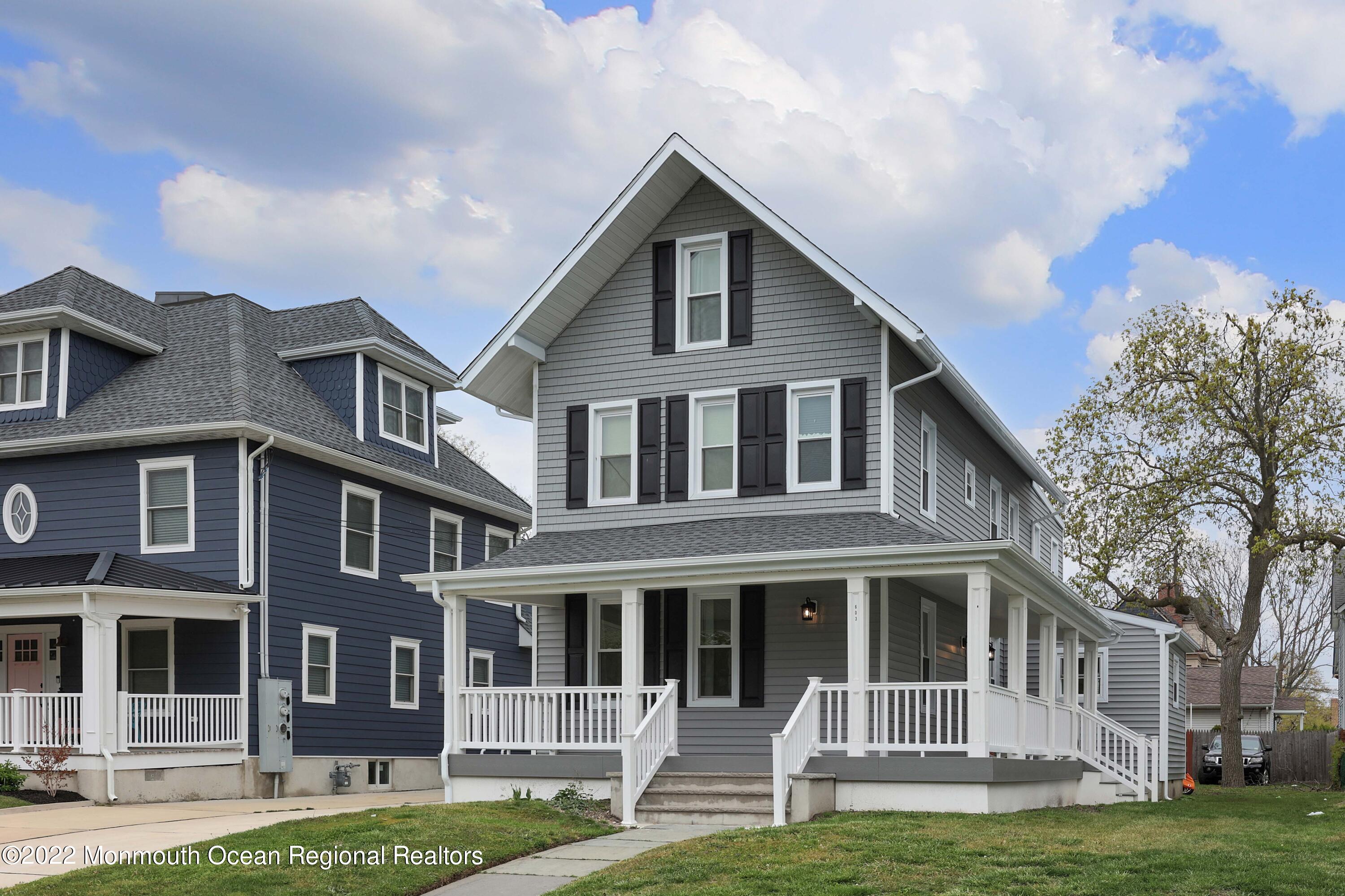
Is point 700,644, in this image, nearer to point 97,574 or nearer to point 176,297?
point 97,574

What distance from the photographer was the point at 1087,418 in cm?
3106

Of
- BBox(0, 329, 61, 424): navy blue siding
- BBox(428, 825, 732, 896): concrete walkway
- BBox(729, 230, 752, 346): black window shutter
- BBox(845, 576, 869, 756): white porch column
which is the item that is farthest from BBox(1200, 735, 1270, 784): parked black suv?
BBox(0, 329, 61, 424): navy blue siding

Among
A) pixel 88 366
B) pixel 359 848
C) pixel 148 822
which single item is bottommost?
pixel 148 822

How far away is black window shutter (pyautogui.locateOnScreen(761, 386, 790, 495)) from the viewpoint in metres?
18.3

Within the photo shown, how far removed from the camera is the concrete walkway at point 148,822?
1253 centimetres

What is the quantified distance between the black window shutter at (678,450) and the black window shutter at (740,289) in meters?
1.14

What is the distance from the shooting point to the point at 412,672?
25.5 metres

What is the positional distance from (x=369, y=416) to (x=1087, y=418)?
16173 mm

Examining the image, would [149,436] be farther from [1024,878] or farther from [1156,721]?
[1156,721]

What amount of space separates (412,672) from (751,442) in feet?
33.0

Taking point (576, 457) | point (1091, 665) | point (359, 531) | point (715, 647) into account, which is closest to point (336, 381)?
point (359, 531)

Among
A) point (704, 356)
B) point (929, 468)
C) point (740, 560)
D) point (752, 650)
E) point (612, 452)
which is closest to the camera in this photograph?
point (740, 560)

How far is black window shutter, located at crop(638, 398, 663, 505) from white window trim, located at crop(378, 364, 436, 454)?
7.69 metres

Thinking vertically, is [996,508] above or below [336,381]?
below
